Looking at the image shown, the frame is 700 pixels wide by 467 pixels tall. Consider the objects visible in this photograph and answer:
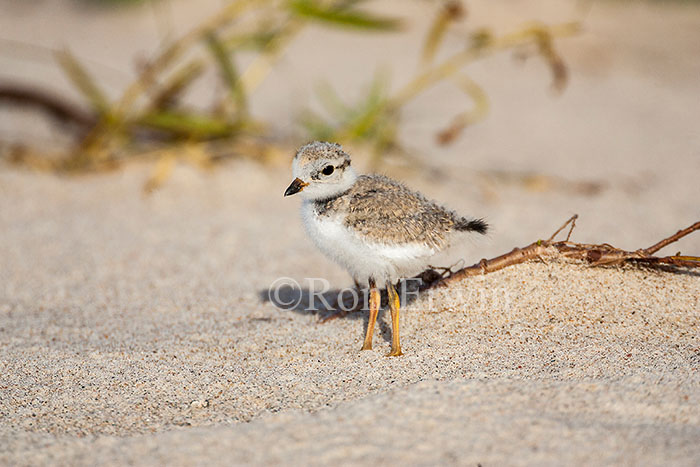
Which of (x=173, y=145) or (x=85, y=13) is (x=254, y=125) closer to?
(x=173, y=145)

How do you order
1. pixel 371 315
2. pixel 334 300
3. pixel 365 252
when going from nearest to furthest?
pixel 365 252, pixel 371 315, pixel 334 300

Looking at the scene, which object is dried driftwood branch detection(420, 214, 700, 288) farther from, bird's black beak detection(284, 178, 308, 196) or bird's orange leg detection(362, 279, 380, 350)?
bird's black beak detection(284, 178, 308, 196)

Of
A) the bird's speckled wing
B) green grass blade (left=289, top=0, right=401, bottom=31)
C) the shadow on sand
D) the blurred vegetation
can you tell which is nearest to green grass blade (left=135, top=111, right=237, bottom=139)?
the blurred vegetation

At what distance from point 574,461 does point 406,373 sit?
700 mm

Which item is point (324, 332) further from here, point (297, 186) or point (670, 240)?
point (670, 240)

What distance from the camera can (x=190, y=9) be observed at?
10.9 metres

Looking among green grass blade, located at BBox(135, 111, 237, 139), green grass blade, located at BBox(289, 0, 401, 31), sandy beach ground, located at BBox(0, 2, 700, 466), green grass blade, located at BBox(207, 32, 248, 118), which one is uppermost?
green grass blade, located at BBox(289, 0, 401, 31)

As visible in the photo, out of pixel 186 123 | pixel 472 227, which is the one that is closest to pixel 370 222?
pixel 472 227

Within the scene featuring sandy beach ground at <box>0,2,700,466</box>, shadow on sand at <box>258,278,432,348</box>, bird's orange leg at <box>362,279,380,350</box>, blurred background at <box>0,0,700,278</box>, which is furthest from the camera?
blurred background at <box>0,0,700,278</box>

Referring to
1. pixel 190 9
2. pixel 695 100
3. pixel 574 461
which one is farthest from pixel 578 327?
pixel 190 9

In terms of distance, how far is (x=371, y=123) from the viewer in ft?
15.3

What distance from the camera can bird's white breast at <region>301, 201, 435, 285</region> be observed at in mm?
2322
